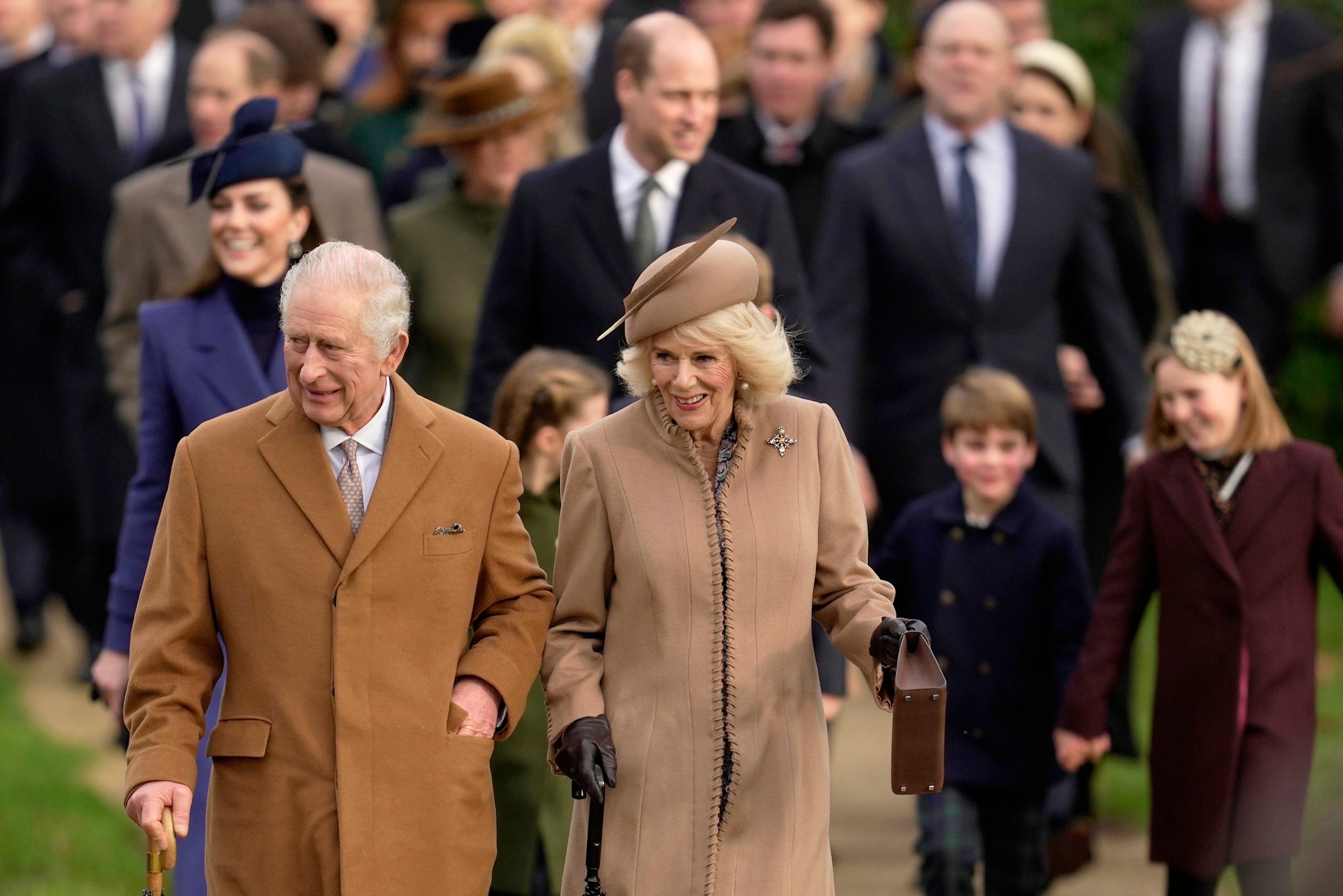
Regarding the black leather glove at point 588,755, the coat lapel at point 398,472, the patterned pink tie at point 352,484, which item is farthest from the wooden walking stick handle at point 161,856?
the black leather glove at point 588,755

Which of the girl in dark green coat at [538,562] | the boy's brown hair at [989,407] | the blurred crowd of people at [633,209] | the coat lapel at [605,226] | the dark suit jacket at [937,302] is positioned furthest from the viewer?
the dark suit jacket at [937,302]

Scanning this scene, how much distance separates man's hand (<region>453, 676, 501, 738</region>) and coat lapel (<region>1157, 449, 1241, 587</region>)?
7.49ft

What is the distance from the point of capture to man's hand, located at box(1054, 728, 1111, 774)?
20.9ft

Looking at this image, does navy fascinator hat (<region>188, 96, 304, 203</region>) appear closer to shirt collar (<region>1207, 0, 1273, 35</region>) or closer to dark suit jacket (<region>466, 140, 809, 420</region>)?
dark suit jacket (<region>466, 140, 809, 420</region>)

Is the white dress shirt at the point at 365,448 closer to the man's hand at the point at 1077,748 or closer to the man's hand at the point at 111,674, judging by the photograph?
the man's hand at the point at 111,674

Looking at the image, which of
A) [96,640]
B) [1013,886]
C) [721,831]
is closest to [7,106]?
[96,640]

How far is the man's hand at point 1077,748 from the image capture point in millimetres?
6367

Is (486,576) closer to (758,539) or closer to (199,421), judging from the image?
(758,539)

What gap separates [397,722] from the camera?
4785 millimetres

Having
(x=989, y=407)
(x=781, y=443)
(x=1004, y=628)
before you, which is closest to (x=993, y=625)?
(x=1004, y=628)

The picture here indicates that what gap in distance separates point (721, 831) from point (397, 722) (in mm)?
731

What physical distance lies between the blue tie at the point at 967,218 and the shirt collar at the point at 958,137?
3 centimetres

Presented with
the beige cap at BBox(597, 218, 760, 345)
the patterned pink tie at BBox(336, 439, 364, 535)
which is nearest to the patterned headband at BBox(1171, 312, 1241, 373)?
the beige cap at BBox(597, 218, 760, 345)

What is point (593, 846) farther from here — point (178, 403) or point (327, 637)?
point (178, 403)
